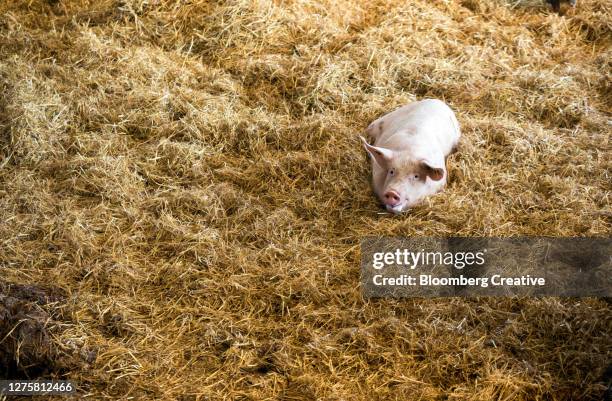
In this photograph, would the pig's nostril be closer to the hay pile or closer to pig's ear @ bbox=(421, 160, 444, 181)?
the hay pile

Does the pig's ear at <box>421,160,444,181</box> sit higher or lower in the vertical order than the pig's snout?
higher

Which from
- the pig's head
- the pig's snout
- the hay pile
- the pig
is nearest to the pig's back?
the pig

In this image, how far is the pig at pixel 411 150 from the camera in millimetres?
5586

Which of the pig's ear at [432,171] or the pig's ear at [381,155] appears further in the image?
the pig's ear at [381,155]

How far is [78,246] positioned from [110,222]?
0.35 metres

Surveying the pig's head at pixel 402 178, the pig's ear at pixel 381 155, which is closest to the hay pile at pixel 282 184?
the pig's head at pixel 402 178

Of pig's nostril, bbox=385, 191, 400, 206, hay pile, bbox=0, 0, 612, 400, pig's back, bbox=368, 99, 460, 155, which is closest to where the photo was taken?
hay pile, bbox=0, 0, 612, 400

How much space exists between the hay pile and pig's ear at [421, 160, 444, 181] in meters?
0.19

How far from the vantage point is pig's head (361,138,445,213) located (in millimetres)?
5543

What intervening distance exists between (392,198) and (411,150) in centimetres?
51

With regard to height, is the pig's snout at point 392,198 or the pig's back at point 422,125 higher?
the pig's back at point 422,125

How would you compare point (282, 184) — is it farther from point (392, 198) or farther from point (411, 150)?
point (411, 150)

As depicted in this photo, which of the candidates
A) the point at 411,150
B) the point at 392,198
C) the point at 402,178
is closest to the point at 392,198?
the point at 392,198

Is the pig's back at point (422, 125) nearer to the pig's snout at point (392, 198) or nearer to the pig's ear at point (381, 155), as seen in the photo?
the pig's ear at point (381, 155)
